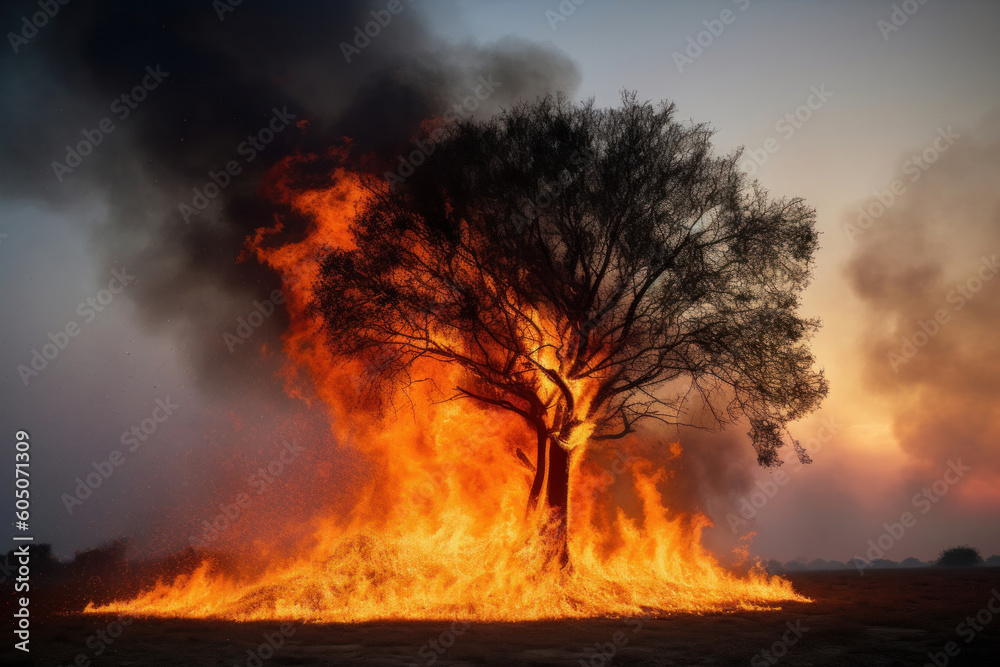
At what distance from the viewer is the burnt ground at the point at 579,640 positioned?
1093cm

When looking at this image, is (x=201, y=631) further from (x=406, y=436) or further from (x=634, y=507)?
(x=634, y=507)

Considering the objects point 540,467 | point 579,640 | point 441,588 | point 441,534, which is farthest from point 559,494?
point 579,640

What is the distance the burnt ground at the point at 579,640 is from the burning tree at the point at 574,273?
5.11 metres

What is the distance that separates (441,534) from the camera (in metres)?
20.2

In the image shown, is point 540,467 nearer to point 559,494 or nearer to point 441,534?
point 559,494

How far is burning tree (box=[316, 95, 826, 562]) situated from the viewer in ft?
64.1

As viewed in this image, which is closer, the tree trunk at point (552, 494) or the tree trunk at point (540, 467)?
the tree trunk at point (552, 494)

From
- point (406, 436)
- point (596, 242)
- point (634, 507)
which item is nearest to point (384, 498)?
point (406, 436)

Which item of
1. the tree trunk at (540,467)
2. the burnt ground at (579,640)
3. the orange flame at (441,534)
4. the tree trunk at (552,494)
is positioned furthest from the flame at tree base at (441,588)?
the tree trunk at (540,467)

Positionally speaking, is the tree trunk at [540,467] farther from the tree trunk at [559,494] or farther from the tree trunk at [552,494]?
the tree trunk at [559,494]

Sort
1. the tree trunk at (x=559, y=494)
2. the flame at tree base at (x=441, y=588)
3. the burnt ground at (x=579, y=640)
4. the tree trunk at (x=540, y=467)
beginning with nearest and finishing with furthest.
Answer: the burnt ground at (x=579, y=640), the flame at tree base at (x=441, y=588), the tree trunk at (x=559, y=494), the tree trunk at (x=540, y=467)

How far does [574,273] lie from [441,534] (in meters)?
8.60

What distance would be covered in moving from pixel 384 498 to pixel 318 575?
3917 millimetres

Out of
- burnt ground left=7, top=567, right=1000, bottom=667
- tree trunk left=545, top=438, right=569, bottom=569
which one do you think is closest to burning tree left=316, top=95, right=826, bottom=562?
tree trunk left=545, top=438, right=569, bottom=569
